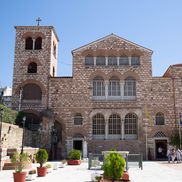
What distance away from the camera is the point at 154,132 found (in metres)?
34.4

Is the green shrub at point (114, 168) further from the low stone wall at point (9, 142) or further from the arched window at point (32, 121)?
the arched window at point (32, 121)

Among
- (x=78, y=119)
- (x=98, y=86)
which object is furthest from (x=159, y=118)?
(x=78, y=119)

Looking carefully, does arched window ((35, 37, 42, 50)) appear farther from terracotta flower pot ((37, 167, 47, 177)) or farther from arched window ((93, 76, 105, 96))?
terracotta flower pot ((37, 167, 47, 177))

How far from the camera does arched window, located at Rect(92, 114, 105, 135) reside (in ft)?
115

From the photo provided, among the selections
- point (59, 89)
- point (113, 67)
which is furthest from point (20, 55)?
point (113, 67)

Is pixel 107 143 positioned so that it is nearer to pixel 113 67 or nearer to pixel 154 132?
pixel 154 132

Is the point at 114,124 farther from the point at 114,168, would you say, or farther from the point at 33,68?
the point at 114,168

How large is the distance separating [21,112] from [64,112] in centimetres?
494

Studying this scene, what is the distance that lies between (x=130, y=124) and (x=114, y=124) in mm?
1899

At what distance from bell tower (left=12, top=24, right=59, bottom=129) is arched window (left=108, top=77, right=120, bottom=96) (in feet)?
24.4

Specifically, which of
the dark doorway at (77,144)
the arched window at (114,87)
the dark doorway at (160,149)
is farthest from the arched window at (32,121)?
the dark doorway at (160,149)

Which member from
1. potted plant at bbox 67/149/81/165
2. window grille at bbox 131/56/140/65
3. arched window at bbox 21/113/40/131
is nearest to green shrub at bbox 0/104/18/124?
arched window at bbox 21/113/40/131

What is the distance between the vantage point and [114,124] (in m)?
35.0

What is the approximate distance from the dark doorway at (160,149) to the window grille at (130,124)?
117 inches
